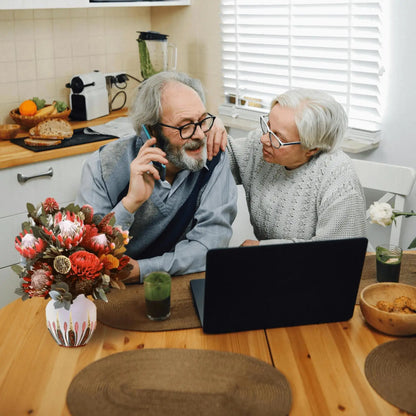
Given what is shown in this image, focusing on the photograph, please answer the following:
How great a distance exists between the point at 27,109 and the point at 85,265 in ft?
6.44

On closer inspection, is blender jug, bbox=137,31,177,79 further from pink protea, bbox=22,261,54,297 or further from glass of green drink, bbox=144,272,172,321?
pink protea, bbox=22,261,54,297

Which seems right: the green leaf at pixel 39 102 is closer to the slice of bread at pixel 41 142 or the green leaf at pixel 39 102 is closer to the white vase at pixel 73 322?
the slice of bread at pixel 41 142

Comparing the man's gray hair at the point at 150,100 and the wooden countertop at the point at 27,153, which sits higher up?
the man's gray hair at the point at 150,100

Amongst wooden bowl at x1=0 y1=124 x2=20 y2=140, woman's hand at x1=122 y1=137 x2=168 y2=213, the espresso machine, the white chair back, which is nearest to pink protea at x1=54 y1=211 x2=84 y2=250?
woman's hand at x1=122 y1=137 x2=168 y2=213

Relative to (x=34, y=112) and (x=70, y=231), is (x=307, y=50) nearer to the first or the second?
(x=34, y=112)

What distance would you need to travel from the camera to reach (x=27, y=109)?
2988 mm

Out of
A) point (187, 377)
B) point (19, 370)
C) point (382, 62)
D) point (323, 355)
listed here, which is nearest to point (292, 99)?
point (382, 62)

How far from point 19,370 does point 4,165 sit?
150 cm

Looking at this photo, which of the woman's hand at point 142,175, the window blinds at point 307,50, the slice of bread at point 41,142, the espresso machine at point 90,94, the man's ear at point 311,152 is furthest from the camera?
the espresso machine at point 90,94

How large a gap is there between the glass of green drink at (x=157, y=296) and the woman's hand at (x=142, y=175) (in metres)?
0.39

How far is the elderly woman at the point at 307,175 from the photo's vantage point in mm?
1889

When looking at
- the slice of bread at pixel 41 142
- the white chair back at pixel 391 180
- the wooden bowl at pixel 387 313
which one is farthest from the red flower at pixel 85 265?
the slice of bread at pixel 41 142

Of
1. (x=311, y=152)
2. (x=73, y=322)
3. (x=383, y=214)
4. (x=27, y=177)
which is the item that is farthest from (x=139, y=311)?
(x=27, y=177)

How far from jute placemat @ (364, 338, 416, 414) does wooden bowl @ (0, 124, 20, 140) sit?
215 cm
